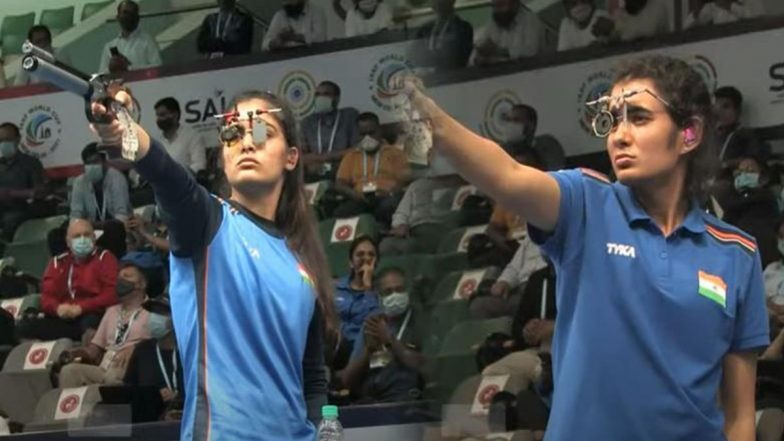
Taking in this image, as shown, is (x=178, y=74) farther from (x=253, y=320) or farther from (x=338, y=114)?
Answer: (x=253, y=320)

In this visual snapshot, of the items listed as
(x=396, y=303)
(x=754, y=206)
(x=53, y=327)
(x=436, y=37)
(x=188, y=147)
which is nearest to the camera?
(x=396, y=303)

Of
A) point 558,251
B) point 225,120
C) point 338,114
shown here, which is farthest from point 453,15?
point 558,251

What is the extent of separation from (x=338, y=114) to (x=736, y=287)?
7.69 metres

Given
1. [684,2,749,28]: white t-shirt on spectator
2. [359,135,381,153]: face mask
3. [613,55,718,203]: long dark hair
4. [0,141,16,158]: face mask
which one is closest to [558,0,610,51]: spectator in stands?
[684,2,749,28]: white t-shirt on spectator

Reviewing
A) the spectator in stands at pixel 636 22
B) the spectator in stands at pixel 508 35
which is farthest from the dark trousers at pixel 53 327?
the spectator in stands at pixel 636 22

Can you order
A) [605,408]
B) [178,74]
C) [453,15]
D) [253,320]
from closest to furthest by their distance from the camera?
[605,408]
[253,320]
[453,15]
[178,74]

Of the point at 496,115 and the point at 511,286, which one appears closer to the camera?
the point at 511,286

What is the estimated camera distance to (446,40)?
8.68 meters

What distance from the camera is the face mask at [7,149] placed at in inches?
450

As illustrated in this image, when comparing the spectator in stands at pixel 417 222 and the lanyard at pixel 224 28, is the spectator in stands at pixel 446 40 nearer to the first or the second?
the spectator in stands at pixel 417 222

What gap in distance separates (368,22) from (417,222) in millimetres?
2891

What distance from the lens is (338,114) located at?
33.6 ft

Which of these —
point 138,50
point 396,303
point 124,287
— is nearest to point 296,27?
point 138,50

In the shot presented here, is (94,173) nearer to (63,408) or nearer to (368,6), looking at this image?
(368,6)
